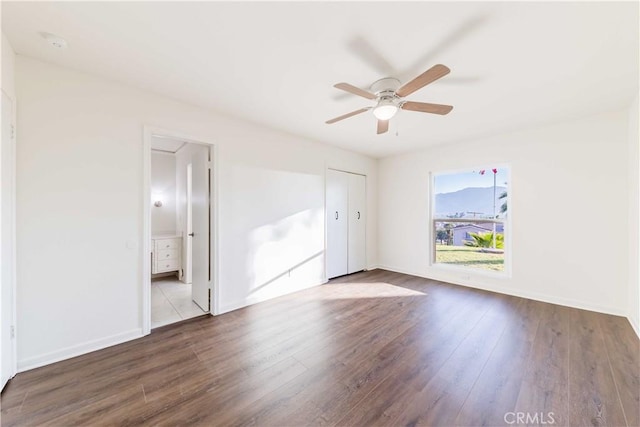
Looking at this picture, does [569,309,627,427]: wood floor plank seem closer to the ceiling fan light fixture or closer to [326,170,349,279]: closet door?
the ceiling fan light fixture

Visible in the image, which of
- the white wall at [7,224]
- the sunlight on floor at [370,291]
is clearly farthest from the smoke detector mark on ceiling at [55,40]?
the sunlight on floor at [370,291]

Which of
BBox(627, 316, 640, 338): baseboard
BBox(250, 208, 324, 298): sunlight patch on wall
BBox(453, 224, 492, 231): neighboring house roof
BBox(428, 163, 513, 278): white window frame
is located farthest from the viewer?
BBox(453, 224, 492, 231): neighboring house roof

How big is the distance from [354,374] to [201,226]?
254 centimetres

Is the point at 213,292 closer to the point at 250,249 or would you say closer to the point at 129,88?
the point at 250,249

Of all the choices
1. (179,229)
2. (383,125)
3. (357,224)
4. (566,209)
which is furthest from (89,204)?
(566,209)

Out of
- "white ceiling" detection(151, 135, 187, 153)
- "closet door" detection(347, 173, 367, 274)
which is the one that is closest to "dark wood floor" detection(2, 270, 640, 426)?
"closet door" detection(347, 173, 367, 274)

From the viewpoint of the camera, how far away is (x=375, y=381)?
1816 mm

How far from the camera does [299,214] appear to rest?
3920mm

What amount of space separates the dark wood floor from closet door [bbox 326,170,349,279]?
1.64m

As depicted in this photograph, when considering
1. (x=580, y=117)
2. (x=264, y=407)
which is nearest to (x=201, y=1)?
(x=264, y=407)

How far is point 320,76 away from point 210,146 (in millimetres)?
1674

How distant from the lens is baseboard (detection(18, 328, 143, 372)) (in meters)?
1.93

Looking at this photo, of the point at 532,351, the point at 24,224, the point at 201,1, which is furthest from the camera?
the point at 532,351

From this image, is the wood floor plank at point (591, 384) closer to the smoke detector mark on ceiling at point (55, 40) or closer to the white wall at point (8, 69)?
the smoke detector mark on ceiling at point (55, 40)
